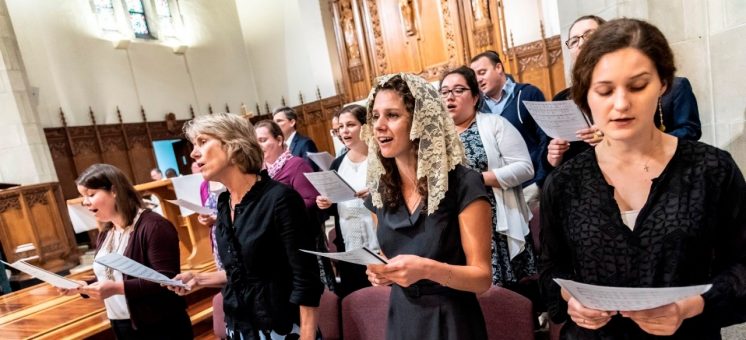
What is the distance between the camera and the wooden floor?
9.50 ft

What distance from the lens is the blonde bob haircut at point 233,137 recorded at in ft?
5.20

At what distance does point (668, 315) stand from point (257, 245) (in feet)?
3.90

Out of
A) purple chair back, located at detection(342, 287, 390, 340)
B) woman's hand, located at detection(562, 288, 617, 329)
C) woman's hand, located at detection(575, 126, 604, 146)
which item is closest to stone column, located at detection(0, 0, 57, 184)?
purple chair back, located at detection(342, 287, 390, 340)

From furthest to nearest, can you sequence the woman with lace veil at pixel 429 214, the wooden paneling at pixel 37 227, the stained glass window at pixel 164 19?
the stained glass window at pixel 164 19, the wooden paneling at pixel 37 227, the woman with lace veil at pixel 429 214

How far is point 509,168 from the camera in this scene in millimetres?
1865

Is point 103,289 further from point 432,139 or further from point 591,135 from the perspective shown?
point 591,135

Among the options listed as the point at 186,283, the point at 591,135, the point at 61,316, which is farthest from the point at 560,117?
the point at 61,316

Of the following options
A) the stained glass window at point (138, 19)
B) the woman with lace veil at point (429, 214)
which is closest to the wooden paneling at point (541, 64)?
the woman with lace veil at point (429, 214)

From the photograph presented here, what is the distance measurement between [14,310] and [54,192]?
2784 mm

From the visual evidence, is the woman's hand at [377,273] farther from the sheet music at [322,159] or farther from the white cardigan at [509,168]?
the sheet music at [322,159]

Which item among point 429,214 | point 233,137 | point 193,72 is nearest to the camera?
point 429,214

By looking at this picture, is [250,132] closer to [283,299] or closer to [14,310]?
[283,299]

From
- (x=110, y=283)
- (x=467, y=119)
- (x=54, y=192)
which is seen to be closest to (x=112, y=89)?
(x=54, y=192)

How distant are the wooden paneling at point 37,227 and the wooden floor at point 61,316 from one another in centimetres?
150
